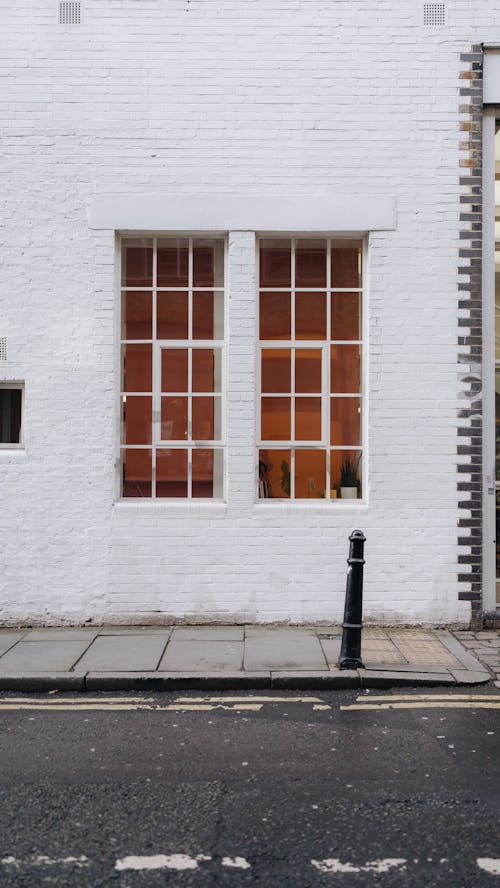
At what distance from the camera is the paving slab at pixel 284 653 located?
681 centimetres

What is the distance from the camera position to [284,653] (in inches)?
284

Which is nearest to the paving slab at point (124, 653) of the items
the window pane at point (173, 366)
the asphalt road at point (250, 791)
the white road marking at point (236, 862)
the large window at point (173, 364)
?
the asphalt road at point (250, 791)

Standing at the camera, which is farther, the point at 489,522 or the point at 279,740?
the point at 489,522

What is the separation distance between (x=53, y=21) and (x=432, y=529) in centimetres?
616

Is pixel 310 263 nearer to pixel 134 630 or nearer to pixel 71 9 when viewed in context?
pixel 71 9

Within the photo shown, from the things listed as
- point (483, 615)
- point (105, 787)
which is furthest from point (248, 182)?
point (105, 787)

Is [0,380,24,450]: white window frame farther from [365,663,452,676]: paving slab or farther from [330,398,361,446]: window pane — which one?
[365,663,452,676]: paving slab

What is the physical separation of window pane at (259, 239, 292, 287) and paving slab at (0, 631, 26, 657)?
4.10 m

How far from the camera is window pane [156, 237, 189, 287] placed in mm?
8875

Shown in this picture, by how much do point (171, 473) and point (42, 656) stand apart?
7.89ft

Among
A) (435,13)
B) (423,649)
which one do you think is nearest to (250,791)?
(423,649)

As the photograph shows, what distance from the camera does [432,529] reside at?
851 centimetres

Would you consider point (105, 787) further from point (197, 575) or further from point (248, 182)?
point (248, 182)

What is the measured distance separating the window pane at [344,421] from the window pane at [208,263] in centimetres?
171
